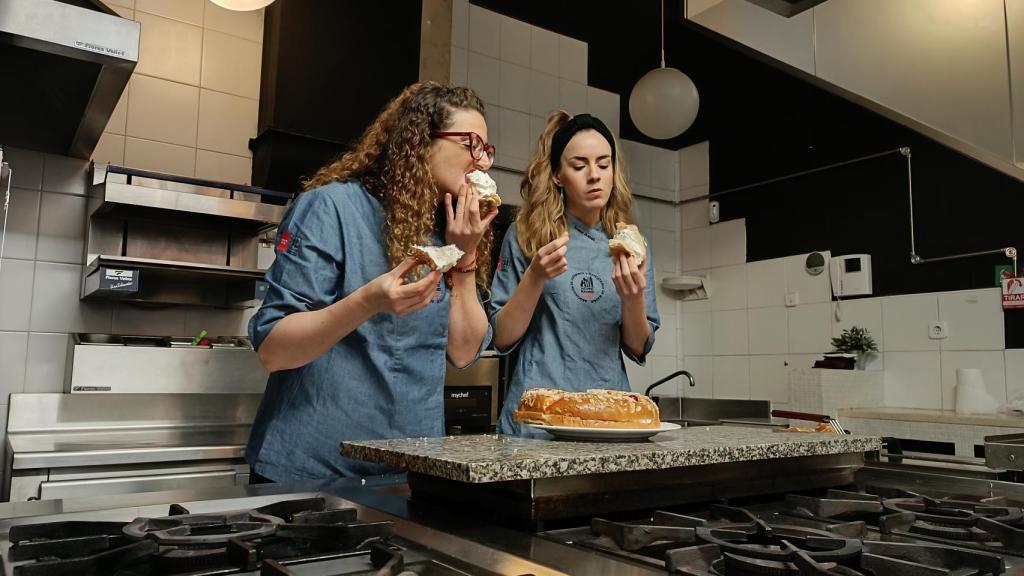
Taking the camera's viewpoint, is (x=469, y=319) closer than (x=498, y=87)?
Yes

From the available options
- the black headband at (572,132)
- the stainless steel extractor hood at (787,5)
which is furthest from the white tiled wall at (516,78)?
the stainless steel extractor hood at (787,5)

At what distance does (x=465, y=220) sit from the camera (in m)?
1.38

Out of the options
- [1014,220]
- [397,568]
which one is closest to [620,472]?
[397,568]

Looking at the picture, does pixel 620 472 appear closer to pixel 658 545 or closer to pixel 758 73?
pixel 658 545

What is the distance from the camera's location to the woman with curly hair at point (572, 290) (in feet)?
6.10

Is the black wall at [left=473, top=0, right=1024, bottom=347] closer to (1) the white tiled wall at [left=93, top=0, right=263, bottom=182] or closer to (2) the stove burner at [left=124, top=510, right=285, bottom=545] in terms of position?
(1) the white tiled wall at [left=93, top=0, right=263, bottom=182]

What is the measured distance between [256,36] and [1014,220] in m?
4.00

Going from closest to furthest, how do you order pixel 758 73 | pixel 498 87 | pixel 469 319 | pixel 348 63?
pixel 469 319
pixel 348 63
pixel 498 87
pixel 758 73

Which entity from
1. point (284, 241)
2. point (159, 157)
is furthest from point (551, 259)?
point (159, 157)

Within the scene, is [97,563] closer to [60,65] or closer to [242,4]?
[60,65]

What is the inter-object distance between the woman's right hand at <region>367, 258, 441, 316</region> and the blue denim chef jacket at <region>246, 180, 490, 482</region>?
0.21m

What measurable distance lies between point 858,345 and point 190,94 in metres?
3.86

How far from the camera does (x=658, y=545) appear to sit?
838 millimetres

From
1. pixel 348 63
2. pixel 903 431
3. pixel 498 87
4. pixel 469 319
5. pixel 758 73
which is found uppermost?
pixel 758 73
